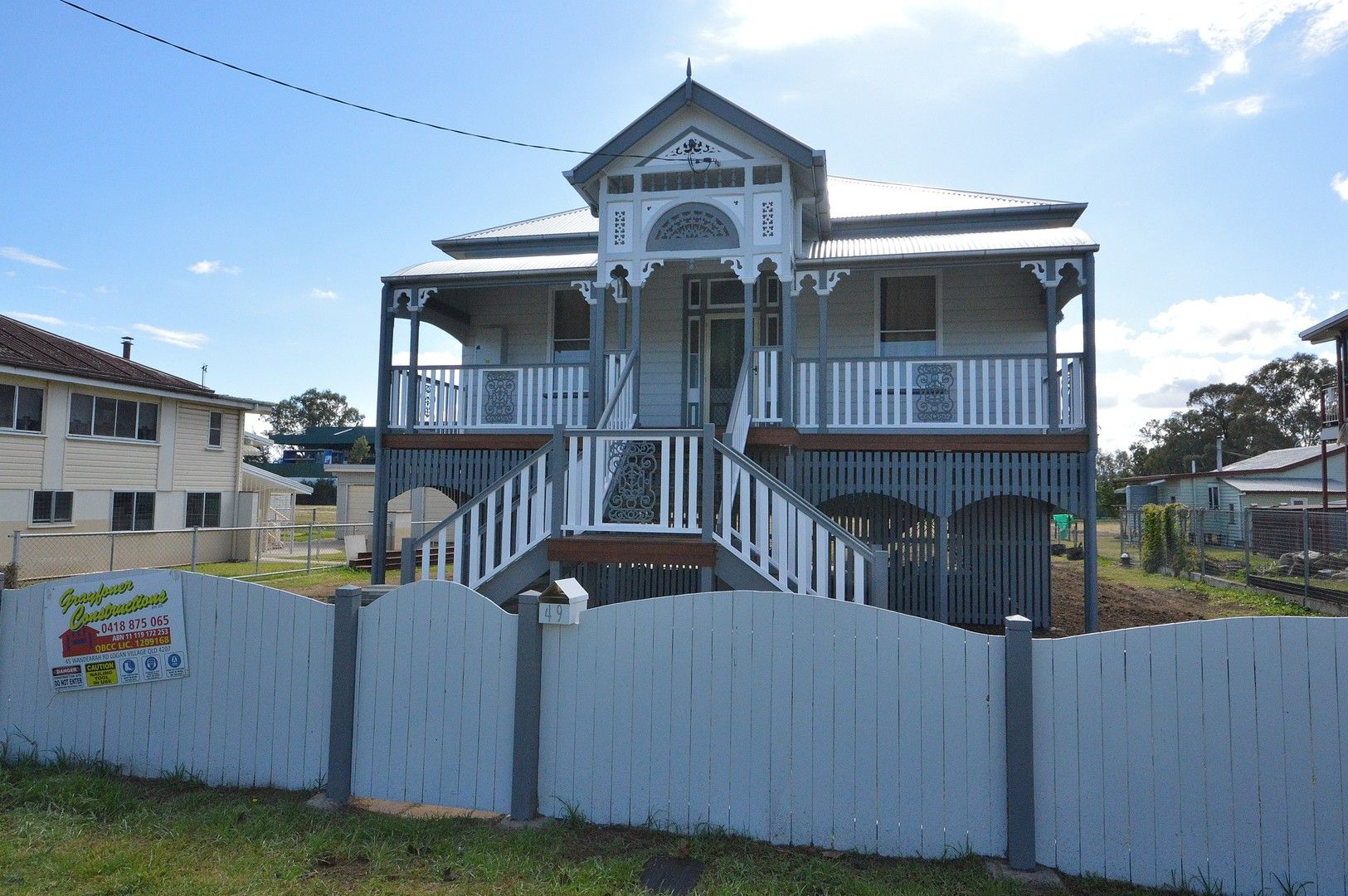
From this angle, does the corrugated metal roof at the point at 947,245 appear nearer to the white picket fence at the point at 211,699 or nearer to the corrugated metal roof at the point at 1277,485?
the white picket fence at the point at 211,699

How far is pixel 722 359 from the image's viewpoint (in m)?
13.0

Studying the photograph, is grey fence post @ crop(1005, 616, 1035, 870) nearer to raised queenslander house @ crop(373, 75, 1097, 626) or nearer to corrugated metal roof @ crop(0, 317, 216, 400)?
raised queenslander house @ crop(373, 75, 1097, 626)

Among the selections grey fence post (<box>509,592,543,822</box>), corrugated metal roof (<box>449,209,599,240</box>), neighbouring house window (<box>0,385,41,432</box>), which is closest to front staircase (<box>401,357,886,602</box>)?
grey fence post (<box>509,592,543,822</box>)

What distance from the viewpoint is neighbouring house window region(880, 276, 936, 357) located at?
12.5 metres

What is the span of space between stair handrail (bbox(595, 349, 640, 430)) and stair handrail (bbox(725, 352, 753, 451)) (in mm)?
1416

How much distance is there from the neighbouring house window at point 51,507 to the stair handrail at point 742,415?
1917 cm

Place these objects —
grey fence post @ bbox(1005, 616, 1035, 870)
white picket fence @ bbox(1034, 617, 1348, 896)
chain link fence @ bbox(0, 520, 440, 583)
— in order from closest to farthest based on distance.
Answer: white picket fence @ bbox(1034, 617, 1348, 896) → grey fence post @ bbox(1005, 616, 1035, 870) → chain link fence @ bbox(0, 520, 440, 583)

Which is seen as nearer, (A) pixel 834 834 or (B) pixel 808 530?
(A) pixel 834 834

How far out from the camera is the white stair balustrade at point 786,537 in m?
6.81

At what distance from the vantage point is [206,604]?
555 centimetres

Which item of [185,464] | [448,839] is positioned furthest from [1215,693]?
[185,464]

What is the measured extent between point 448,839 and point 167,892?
1.34 meters

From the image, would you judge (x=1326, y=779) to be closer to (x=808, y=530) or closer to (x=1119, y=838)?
(x=1119, y=838)

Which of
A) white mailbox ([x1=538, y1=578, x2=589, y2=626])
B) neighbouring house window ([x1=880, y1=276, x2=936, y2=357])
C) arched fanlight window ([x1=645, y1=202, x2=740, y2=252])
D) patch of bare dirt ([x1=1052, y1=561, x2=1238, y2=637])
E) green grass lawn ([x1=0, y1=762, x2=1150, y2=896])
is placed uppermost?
arched fanlight window ([x1=645, y1=202, x2=740, y2=252])
